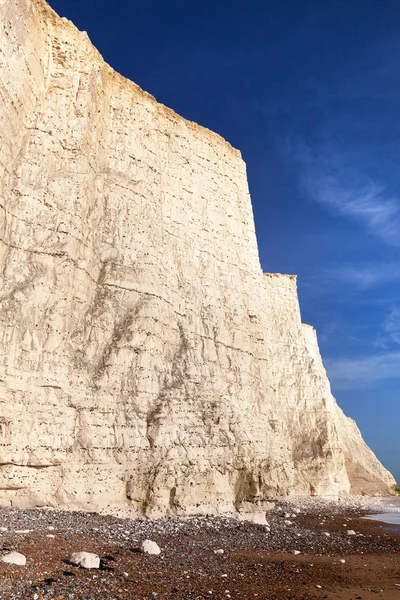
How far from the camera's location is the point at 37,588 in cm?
524

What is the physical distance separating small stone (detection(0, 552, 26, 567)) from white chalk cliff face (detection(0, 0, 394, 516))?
5.97 meters

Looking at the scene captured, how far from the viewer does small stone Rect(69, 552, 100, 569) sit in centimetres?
652

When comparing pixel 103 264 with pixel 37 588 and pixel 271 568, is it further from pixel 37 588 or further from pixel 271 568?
pixel 37 588

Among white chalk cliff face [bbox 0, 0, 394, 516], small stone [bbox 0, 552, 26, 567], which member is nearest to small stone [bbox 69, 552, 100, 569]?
small stone [bbox 0, 552, 26, 567]

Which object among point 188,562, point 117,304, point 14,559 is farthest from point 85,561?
point 117,304

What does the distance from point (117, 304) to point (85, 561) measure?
34.2 feet

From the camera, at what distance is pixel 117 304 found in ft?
53.3

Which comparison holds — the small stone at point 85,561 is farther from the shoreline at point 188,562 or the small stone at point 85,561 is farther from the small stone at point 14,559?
the small stone at point 14,559

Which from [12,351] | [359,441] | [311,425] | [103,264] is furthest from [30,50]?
[359,441]

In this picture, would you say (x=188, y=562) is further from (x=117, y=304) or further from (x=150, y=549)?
(x=117, y=304)

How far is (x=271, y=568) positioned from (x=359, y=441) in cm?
4239

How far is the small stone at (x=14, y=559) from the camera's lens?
19.7 ft

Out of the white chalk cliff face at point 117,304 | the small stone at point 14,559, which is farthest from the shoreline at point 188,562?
the white chalk cliff face at point 117,304

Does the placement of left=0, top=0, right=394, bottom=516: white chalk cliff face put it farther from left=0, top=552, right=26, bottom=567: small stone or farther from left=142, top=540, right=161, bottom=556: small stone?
left=0, top=552, right=26, bottom=567: small stone
